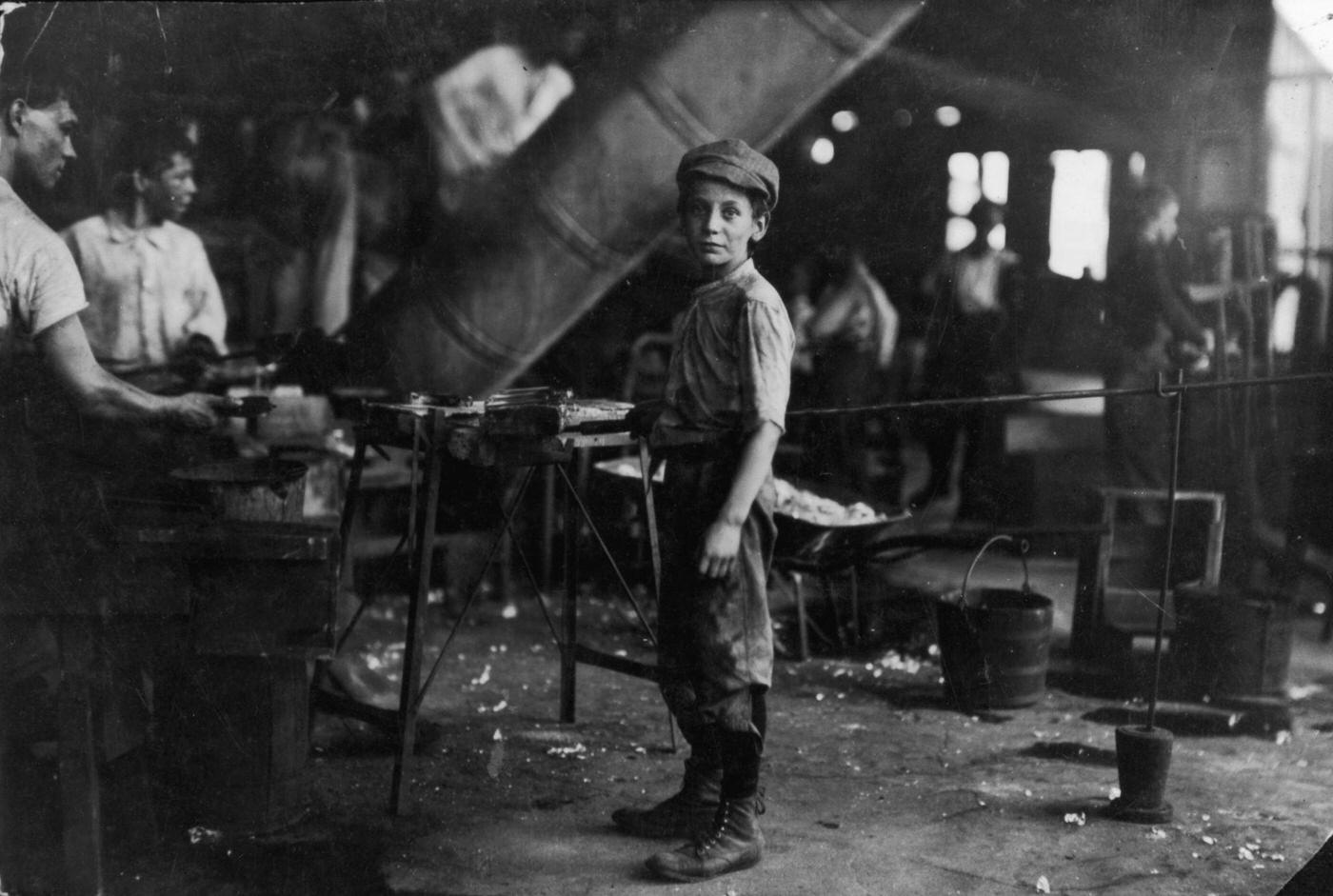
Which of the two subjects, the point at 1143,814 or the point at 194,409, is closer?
the point at 1143,814

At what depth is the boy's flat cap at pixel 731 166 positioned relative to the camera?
135 inches

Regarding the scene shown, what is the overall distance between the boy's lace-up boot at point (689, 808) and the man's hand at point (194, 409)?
2.24 meters

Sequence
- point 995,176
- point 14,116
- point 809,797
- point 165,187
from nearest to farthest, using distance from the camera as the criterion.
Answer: point 809,797
point 14,116
point 165,187
point 995,176

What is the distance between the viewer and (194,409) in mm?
4500

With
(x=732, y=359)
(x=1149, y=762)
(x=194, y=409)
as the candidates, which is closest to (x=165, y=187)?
(x=194, y=409)

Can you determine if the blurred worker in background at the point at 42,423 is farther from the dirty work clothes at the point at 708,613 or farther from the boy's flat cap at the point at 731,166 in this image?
the boy's flat cap at the point at 731,166

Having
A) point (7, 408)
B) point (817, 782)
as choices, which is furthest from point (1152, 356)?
point (7, 408)

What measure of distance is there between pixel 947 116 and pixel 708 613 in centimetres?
864

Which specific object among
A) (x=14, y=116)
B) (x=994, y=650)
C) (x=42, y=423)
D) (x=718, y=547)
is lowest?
(x=994, y=650)

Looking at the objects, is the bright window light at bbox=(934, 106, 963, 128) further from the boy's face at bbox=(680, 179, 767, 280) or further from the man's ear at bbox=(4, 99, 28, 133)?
the man's ear at bbox=(4, 99, 28, 133)

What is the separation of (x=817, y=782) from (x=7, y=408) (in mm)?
3289

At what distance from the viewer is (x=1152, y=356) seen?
7855 millimetres

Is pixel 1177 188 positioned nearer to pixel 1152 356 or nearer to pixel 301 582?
pixel 1152 356

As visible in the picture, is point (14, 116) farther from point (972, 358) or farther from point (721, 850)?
point (972, 358)
